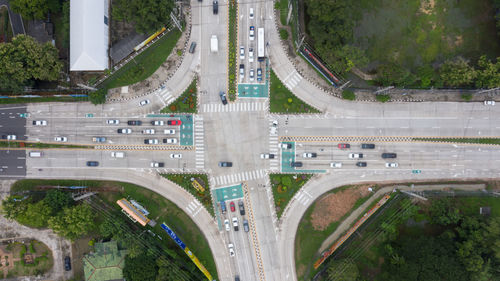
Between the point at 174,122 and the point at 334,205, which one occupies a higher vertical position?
the point at 174,122

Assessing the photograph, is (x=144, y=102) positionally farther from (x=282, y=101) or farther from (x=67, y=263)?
(x=67, y=263)

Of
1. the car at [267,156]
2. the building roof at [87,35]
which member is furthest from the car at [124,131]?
the car at [267,156]

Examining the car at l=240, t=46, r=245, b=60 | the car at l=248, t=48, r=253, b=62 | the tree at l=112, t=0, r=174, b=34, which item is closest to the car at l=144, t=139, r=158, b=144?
the tree at l=112, t=0, r=174, b=34

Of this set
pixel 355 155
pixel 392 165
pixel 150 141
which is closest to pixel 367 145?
pixel 355 155

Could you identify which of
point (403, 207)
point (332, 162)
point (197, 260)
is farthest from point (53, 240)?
point (403, 207)

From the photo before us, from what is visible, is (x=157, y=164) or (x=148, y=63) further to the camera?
(x=148, y=63)

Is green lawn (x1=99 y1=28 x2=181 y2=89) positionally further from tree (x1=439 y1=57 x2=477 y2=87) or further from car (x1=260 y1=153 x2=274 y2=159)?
tree (x1=439 y1=57 x2=477 y2=87)
